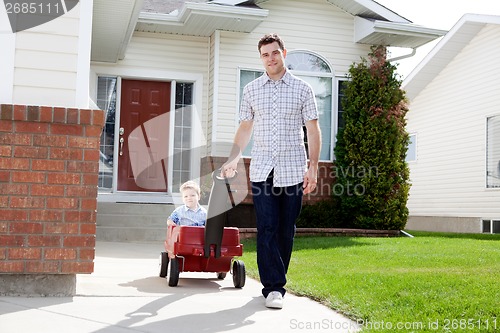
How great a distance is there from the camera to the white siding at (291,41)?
12875 mm

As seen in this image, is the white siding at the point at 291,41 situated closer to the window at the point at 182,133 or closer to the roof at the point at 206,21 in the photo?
the roof at the point at 206,21

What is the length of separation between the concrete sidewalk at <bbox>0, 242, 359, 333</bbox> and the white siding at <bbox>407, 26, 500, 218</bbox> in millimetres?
12353

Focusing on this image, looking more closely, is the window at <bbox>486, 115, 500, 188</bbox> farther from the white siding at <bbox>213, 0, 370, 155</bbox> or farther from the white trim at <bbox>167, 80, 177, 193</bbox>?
the white trim at <bbox>167, 80, 177, 193</bbox>

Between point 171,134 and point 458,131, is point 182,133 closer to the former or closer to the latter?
point 171,134

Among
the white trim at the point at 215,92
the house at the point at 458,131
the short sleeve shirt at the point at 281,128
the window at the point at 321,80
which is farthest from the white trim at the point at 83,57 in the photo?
the house at the point at 458,131

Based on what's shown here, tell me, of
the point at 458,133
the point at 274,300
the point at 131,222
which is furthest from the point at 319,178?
the point at 274,300

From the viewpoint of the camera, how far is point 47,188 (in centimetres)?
460

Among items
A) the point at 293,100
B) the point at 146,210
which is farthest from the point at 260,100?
the point at 146,210

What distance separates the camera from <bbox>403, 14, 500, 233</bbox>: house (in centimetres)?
1639

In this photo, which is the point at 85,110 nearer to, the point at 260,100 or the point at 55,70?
the point at 55,70

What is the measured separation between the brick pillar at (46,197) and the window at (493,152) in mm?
13514

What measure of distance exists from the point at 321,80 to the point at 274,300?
946 centimetres

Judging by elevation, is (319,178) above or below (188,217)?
above

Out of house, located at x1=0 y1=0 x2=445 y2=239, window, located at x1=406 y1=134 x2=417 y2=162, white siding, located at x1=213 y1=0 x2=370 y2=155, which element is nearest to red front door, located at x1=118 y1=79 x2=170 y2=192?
house, located at x1=0 y1=0 x2=445 y2=239
